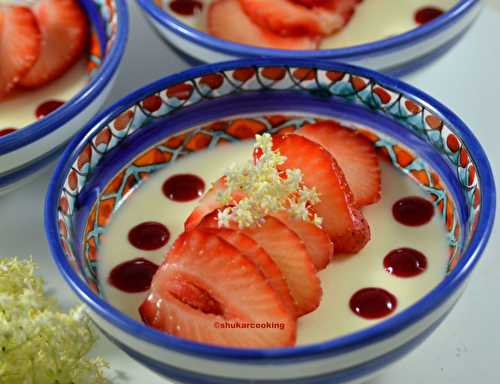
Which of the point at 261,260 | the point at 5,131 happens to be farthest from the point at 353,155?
the point at 5,131

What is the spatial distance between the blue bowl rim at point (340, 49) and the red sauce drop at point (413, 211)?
37 centimetres

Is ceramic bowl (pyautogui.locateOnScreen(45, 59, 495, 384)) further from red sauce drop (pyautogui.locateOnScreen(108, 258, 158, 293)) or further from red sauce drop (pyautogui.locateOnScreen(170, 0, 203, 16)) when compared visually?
red sauce drop (pyautogui.locateOnScreen(170, 0, 203, 16))

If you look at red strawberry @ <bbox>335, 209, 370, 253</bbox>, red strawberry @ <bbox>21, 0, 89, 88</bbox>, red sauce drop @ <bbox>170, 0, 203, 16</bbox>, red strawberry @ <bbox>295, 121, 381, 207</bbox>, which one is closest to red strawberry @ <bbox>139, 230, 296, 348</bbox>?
red strawberry @ <bbox>335, 209, 370, 253</bbox>

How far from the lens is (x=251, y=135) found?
6.75ft

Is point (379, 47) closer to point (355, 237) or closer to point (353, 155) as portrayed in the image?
point (353, 155)

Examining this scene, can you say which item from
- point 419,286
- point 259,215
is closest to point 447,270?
point 419,286

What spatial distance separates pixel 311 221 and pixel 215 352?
35 centimetres

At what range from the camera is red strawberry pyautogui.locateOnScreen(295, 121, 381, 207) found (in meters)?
1.88

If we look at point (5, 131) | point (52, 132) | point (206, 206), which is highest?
point (206, 206)

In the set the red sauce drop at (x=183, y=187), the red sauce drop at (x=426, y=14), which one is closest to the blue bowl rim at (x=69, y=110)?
the red sauce drop at (x=183, y=187)

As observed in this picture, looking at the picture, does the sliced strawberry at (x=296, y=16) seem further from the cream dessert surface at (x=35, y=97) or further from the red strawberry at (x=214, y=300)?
the red strawberry at (x=214, y=300)

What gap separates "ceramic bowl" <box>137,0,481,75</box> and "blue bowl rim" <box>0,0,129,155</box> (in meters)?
0.13

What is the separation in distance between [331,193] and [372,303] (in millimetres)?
207

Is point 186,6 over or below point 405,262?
below
